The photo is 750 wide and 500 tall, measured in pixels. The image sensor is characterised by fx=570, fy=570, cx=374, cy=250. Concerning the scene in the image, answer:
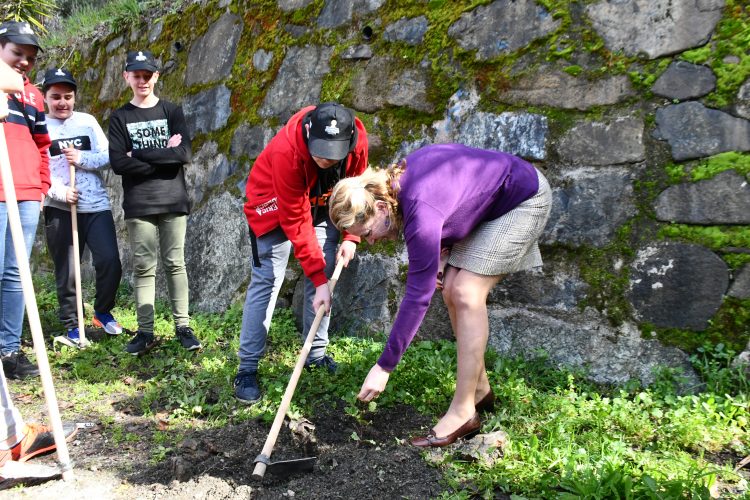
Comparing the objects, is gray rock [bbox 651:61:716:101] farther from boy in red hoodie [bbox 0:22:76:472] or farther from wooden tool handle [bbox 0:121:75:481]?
boy in red hoodie [bbox 0:22:76:472]

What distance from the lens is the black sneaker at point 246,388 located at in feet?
10.1

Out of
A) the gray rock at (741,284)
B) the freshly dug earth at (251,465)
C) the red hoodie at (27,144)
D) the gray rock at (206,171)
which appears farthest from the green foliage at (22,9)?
the gray rock at (741,284)

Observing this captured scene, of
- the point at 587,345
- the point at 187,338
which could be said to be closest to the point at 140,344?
the point at 187,338

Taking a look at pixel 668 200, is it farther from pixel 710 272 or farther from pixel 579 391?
pixel 579 391

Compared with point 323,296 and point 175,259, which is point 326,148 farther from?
point 175,259

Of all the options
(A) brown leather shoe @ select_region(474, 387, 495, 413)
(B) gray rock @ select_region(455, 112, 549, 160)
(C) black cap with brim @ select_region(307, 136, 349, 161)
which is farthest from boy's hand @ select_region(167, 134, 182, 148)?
(A) brown leather shoe @ select_region(474, 387, 495, 413)

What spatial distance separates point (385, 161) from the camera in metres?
3.80

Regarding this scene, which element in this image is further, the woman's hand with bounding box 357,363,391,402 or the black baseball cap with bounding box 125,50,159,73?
the black baseball cap with bounding box 125,50,159,73

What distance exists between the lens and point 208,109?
5.02 m

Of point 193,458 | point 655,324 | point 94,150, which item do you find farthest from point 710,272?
point 94,150

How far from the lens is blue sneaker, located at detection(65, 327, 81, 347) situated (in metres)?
4.14

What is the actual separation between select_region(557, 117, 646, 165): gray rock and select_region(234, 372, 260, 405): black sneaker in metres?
2.10

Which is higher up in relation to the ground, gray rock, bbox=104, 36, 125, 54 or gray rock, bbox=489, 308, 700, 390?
gray rock, bbox=104, 36, 125, 54

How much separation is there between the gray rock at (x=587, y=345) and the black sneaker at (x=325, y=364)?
93 cm
